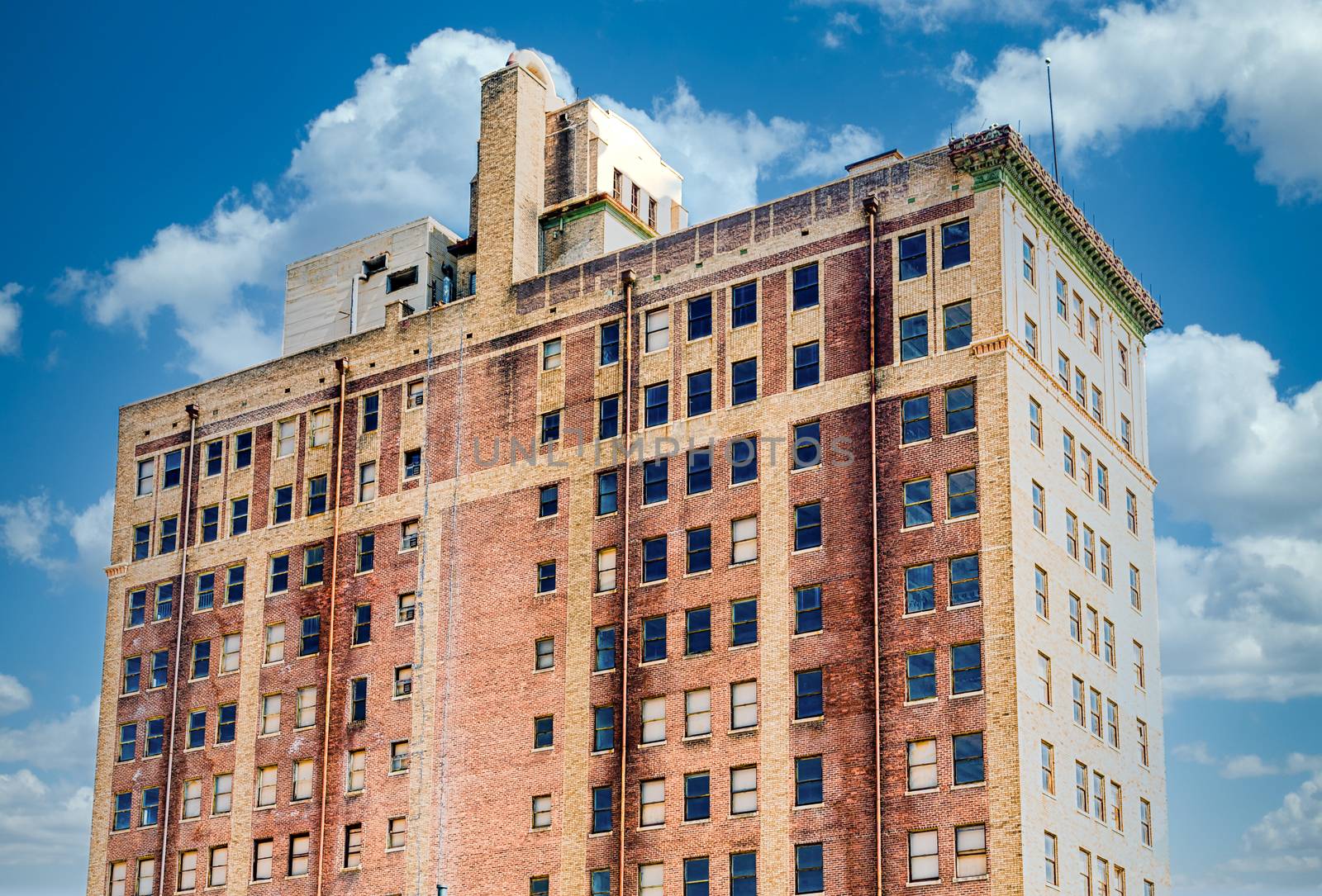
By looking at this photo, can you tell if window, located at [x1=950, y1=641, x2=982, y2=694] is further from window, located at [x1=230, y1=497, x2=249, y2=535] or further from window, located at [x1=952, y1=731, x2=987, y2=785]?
window, located at [x1=230, y1=497, x2=249, y2=535]

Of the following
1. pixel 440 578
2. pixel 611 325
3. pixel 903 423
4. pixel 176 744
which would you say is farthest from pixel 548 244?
pixel 176 744

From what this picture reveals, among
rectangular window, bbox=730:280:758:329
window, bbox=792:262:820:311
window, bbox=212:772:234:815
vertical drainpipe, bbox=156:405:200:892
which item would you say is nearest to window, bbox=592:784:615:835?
rectangular window, bbox=730:280:758:329

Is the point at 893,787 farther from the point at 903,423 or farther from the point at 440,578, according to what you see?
the point at 440,578

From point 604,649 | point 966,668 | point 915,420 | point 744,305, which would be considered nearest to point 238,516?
point 604,649

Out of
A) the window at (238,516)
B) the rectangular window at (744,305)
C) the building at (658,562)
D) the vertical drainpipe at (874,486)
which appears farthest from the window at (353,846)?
the rectangular window at (744,305)

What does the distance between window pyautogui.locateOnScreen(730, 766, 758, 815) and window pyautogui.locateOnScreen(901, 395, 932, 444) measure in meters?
14.7

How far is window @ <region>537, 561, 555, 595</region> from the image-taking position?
87.0m

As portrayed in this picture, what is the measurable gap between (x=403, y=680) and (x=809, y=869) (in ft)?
78.2

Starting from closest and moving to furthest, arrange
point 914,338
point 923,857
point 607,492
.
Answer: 1. point 923,857
2. point 914,338
3. point 607,492

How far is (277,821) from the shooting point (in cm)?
9244

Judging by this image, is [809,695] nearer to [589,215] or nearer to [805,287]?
[805,287]

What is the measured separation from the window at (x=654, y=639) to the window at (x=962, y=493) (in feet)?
44.9

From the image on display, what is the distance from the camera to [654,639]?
8288 centimetres

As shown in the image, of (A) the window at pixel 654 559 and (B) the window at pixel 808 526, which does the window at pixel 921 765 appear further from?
(A) the window at pixel 654 559
